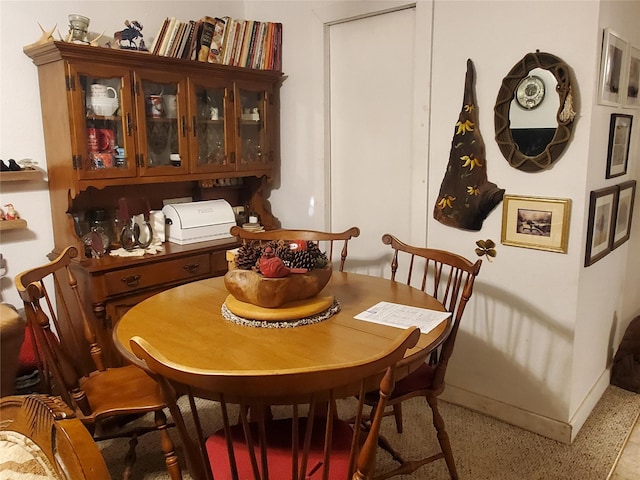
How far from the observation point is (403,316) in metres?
1.79

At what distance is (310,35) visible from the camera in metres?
3.11

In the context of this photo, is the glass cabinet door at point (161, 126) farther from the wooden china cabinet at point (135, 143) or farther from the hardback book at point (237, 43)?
the hardback book at point (237, 43)

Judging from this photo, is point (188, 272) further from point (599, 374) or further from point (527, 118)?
point (599, 374)

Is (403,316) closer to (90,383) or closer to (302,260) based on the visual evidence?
(302,260)

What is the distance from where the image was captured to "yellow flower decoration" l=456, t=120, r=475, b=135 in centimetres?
243

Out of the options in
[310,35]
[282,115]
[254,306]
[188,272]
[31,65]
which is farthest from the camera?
[282,115]

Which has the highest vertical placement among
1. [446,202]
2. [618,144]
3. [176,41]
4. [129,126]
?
[176,41]

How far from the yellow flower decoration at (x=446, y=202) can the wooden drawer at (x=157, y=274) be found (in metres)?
1.29

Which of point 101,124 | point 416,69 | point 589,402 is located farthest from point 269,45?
point 589,402

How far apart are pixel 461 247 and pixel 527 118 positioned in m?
0.69

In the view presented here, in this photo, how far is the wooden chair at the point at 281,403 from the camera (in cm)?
107

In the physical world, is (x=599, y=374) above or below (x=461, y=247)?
below

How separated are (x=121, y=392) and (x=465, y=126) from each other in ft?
6.20

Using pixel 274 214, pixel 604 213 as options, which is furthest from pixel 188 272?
pixel 604 213
